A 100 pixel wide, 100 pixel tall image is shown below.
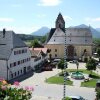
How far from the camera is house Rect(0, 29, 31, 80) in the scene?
4688 cm

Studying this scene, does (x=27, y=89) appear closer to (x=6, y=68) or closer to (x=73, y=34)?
(x=6, y=68)

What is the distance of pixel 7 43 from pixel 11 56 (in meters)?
2.55

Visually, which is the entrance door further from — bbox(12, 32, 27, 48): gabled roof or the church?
bbox(12, 32, 27, 48): gabled roof

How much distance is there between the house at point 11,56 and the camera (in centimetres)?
4688

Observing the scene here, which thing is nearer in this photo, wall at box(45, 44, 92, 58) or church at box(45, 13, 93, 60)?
wall at box(45, 44, 92, 58)

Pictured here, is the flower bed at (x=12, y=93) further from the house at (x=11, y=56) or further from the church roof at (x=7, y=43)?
the church roof at (x=7, y=43)

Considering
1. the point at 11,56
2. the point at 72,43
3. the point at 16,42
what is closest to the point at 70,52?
the point at 72,43

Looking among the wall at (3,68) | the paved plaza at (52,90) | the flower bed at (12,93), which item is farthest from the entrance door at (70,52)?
the flower bed at (12,93)

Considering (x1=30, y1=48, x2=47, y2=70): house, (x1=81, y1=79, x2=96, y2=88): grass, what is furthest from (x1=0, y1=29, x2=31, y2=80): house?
(x1=81, y1=79, x2=96, y2=88): grass

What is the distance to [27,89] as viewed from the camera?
11031mm

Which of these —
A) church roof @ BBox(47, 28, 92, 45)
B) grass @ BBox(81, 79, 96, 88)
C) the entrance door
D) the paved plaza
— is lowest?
the paved plaza

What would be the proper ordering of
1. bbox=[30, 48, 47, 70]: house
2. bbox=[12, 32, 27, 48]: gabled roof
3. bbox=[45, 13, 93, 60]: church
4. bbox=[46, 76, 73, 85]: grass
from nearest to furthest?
bbox=[46, 76, 73, 85]: grass < bbox=[12, 32, 27, 48]: gabled roof < bbox=[30, 48, 47, 70]: house < bbox=[45, 13, 93, 60]: church

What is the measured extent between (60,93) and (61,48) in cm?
4690

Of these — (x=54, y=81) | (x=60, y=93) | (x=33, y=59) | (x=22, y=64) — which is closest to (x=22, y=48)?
(x=22, y=64)
